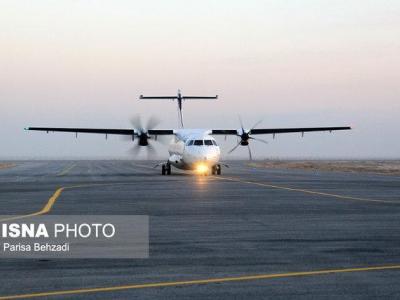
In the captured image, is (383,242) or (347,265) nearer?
(347,265)

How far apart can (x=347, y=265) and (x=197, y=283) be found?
2.79 metres

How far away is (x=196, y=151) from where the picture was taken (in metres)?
50.3

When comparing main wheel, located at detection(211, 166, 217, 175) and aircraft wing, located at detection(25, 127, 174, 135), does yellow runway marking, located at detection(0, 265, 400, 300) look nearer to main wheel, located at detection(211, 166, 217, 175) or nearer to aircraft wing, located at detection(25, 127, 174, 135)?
main wheel, located at detection(211, 166, 217, 175)

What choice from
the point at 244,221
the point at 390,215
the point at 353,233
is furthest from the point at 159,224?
the point at 390,215

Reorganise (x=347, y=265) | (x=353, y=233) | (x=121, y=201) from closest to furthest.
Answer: (x=347, y=265) → (x=353, y=233) → (x=121, y=201)

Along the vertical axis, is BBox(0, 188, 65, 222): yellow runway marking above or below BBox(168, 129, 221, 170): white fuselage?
below

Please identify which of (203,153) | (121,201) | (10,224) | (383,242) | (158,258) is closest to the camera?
(158,258)

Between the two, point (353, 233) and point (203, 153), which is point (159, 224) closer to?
point (353, 233)

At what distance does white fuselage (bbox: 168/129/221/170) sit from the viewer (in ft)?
165

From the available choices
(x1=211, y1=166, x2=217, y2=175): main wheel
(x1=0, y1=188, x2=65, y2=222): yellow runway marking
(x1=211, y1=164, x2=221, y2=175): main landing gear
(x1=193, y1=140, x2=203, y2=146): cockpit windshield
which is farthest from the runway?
(x1=211, y1=164, x2=221, y2=175): main landing gear

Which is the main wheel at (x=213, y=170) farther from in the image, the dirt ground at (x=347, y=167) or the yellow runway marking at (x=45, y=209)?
the yellow runway marking at (x=45, y=209)

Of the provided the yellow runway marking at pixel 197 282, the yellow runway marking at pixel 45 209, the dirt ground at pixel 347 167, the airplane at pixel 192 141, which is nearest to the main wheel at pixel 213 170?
the airplane at pixel 192 141

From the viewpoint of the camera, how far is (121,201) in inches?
1008

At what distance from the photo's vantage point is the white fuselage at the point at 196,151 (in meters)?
50.4
